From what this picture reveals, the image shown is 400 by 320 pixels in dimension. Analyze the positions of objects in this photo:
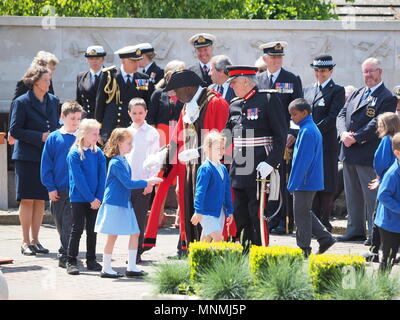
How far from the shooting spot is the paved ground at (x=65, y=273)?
967 cm

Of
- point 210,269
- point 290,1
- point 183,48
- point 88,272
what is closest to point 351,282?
point 210,269


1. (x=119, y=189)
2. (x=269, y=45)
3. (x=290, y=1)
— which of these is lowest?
(x=119, y=189)

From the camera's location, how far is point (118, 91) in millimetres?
13297

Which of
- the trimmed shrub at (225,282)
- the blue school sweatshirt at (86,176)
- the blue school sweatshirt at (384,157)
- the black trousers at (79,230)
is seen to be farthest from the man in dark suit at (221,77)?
the trimmed shrub at (225,282)

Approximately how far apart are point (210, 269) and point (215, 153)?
2.02 meters

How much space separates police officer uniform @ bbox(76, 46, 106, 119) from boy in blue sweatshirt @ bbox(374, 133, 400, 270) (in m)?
5.05

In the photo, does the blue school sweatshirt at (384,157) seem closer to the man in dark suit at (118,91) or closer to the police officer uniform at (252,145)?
the police officer uniform at (252,145)

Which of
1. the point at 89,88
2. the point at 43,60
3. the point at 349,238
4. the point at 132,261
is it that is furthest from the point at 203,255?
the point at 89,88

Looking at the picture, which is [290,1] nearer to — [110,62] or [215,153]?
[110,62]

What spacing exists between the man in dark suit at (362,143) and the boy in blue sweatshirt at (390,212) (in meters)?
2.63

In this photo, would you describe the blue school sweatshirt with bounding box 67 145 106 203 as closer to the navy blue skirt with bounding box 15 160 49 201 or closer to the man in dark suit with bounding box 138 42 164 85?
the navy blue skirt with bounding box 15 160 49 201

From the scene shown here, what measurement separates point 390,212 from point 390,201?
12cm
